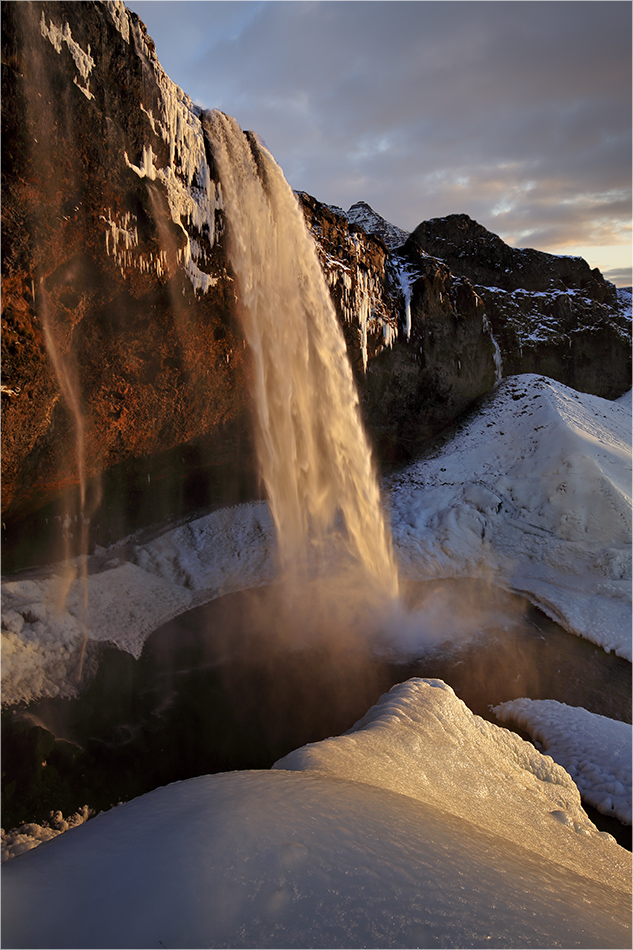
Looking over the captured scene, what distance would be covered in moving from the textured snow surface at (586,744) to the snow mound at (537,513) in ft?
8.99

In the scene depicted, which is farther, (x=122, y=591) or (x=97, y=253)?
(x=122, y=591)

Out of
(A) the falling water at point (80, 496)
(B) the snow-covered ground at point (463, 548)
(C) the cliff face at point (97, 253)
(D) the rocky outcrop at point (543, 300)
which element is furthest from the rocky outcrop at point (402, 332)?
(A) the falling water at point (80, 496)

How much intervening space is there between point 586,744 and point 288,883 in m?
5.77

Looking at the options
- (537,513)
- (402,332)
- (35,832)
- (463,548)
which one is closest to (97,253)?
(35,832)

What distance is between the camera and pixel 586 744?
5949 millimetres

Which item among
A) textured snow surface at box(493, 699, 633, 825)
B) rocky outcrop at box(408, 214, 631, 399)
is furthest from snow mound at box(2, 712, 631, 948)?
rocky outcrop at box(408, 214, 631, 399)

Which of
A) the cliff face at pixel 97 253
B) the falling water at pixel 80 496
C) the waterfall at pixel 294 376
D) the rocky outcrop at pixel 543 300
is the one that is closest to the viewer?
the cliff face at pixel 97 253

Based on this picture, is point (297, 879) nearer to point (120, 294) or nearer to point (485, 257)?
point (120, 294)

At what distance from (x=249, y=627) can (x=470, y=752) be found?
18.1 feet

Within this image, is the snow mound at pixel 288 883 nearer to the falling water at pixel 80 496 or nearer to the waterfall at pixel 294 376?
the falling water at pixel 80 496

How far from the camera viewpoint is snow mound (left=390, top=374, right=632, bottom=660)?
1041 centimetres

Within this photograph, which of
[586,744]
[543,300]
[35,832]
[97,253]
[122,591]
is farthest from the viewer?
[543,300]

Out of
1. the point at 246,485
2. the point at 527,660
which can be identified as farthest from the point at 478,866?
the point at 246,485

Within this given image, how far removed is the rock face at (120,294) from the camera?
594 cm
